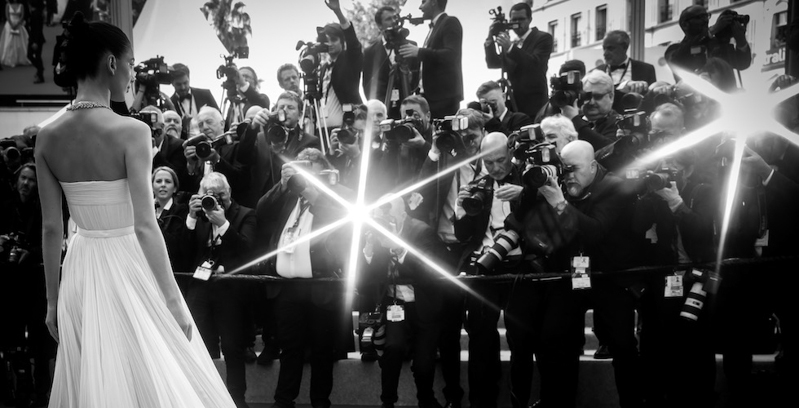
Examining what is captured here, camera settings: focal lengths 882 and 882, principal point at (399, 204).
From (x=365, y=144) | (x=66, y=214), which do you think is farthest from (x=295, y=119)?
(x=66, y=214)

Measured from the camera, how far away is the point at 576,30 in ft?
52.0

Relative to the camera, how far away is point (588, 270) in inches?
222

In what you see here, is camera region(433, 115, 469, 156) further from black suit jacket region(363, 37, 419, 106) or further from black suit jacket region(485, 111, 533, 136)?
black suit jacket region(363, 37, 419, 106)

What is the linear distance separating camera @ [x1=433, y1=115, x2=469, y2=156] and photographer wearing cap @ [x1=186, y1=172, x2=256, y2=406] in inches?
62.0

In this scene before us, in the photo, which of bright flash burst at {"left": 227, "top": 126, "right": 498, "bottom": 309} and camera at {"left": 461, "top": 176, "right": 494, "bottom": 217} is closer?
camera at {"left": 461, "top": 176, "right": 494, "bottom": 217}

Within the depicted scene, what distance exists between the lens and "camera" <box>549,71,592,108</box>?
22.4ft

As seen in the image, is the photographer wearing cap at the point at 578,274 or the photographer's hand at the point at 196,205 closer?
the photographer wearing cap at the point at 578,274

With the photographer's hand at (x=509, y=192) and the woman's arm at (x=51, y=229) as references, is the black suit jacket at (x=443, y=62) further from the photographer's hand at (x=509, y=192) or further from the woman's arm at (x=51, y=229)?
the woman's arm at (x=51, y=229)

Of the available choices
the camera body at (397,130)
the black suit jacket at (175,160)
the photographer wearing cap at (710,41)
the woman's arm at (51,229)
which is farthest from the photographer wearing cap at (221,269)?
the photographer wearing cap at (710,41)

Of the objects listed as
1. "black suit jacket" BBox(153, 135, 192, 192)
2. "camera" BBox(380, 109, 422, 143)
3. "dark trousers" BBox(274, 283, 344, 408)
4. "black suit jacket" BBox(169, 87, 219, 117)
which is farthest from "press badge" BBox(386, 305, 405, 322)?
"black suit jacket" BBox(169, 87, 219, 117)

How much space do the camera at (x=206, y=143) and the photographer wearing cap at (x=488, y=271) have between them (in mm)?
2137

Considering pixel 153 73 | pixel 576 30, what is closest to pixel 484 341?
pixel 153 73

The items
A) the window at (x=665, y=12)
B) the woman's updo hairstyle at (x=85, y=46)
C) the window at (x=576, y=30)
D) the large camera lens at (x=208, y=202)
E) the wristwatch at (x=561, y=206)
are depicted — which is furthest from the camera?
the window at (x=576, y=30)

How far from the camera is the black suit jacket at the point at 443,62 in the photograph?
7785 mm
